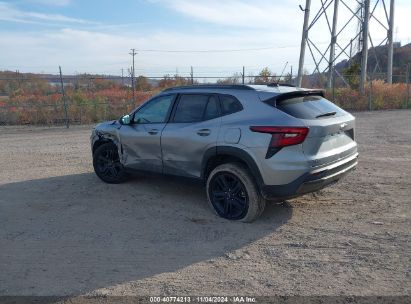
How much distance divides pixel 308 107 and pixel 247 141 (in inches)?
35.0

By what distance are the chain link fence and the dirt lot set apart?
954 cm

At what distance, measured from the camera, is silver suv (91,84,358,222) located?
4766 millimetres

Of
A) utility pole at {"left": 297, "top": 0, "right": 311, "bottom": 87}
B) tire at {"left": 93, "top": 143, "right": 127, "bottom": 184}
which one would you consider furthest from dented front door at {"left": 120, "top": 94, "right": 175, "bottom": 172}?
utility pole at {"left": 297, "top": 0, "right": 311, "bottom": 87}

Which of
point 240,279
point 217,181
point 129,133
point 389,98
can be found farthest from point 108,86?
point 240,279

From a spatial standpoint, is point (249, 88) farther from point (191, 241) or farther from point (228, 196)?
point (191, 241)

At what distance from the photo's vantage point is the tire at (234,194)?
16.6ft

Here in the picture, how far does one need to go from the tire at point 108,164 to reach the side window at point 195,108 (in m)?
1.68

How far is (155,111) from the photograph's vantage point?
6.29 meters

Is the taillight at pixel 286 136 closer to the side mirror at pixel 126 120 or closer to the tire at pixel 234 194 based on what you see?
the tire at pixel 234 194

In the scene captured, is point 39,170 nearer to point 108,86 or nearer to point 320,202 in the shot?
point 320,202

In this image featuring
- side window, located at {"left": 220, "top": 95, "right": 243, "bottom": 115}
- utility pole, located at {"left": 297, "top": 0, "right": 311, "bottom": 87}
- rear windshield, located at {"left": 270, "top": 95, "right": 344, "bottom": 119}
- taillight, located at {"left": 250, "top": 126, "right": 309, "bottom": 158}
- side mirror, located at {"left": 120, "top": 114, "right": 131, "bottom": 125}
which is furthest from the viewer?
utility pole, located at {"left": 297, "top": 0, "right": 311, "bottom": 87}

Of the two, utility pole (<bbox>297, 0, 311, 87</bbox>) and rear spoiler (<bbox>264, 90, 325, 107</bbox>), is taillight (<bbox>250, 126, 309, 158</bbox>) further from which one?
utility pole (<bbox>297, 0, 311, 87</bbox>)

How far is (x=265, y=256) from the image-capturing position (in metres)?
4.29

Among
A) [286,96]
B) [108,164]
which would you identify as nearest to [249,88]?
[286,96]
